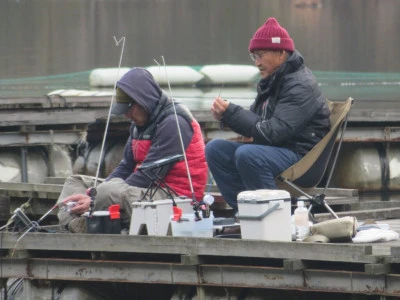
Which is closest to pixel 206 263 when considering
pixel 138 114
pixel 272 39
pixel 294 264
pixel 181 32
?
pixel 294 264

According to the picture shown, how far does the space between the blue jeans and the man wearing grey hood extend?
172mm

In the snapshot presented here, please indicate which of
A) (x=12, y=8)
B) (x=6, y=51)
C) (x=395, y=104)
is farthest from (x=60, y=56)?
(x=395, y=104)

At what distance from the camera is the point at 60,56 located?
4878 cm

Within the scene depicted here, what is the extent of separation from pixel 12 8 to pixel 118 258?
6005 centimetres

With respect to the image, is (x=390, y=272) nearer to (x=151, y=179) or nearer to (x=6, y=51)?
(x=151, y=179)

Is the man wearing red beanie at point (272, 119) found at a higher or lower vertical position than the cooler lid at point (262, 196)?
higher

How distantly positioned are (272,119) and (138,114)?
92cm

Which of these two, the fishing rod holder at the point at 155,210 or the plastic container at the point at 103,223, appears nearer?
the fishing rod holder at the point at 155,210

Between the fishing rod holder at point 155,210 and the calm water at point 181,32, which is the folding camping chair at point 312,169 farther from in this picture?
the calm water at point 181,32

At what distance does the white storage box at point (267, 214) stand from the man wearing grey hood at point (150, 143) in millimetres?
871

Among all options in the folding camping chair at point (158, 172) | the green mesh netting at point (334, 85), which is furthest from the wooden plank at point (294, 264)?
the green mesh netting at point (334, 85)

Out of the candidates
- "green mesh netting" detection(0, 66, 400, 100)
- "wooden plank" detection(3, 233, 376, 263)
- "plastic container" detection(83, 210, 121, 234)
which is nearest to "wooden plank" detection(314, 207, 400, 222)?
"plastic container" detection(83, 210, 121, 234)

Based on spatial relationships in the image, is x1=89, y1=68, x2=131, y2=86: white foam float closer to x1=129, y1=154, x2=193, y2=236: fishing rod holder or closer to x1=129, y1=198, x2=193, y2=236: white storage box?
x1=129, y1=154, x2=193, y2=236: fishing rod holder

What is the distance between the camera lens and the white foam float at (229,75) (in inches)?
1369
